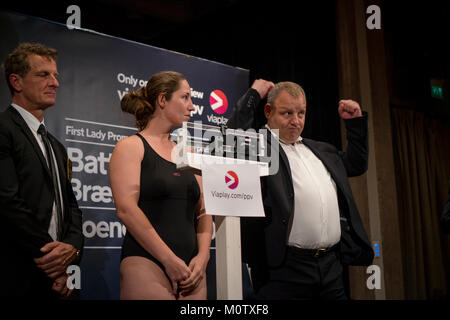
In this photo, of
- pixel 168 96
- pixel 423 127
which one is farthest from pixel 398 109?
pixel 168 96

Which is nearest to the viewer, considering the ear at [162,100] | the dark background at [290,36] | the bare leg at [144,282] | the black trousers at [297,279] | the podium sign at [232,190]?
the podium sign at [232,190]

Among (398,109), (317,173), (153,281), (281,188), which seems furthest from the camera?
(398,109)

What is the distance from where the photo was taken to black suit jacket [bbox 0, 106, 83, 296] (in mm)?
2102

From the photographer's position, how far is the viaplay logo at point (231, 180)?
1.79 metres

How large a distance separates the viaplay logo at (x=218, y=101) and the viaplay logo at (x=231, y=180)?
193cm

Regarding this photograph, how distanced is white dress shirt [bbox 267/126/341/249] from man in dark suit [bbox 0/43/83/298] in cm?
102

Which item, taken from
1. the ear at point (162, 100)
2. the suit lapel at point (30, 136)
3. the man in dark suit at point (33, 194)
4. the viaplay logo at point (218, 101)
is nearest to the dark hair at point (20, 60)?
the man in dark suit at point (33, 194)

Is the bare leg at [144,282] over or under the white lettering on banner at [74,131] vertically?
under

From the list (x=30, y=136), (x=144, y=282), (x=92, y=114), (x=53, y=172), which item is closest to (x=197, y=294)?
(x=144, y=282)

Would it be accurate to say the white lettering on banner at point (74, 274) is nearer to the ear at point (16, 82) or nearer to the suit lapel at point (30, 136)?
the suit lapel at point (30, 136)

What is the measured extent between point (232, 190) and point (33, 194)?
3.17 ft

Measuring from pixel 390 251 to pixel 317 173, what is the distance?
7.72 feet

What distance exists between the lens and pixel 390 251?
452cm
